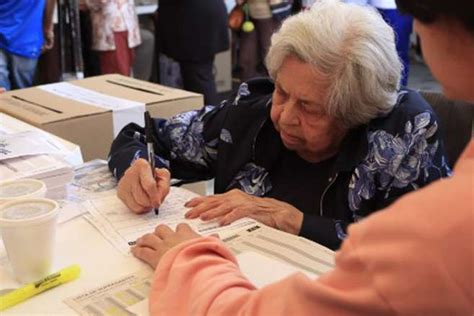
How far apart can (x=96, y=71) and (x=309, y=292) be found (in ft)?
11.9

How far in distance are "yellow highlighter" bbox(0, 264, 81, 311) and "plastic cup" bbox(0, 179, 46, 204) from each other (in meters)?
0.16

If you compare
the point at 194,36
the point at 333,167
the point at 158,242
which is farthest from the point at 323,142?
the point at 194,36

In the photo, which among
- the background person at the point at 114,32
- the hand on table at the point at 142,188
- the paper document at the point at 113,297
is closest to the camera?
the paper document at the point at 113,297

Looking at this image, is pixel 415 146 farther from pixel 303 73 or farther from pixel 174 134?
pixel 174 134

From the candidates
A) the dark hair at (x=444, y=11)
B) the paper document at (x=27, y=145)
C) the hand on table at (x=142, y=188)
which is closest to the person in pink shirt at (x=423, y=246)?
the dark hair at (x=444, y=11)

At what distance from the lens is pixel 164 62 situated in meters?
4.11

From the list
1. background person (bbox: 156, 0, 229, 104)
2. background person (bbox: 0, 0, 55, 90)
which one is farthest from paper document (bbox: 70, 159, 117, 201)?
background person (bbox: 156, 0, 229, 104)

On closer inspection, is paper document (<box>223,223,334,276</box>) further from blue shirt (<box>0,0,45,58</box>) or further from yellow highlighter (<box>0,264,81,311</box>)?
blue shirt (<box>0,0,45,58</box>)

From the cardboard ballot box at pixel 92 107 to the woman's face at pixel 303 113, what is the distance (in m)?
0.67

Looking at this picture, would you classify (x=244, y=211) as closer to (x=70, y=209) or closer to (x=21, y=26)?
(x=70, y=209)

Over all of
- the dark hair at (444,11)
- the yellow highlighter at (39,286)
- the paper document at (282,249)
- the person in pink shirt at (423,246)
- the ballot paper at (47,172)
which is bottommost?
the paper document at (282,249)

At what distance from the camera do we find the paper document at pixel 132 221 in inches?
47.7

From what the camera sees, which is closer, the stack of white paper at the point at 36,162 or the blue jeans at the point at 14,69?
the stack of white paper at the point at 36,162

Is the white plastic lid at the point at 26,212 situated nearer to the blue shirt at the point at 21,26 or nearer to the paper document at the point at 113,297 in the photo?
the paper document at the point at 113,297
